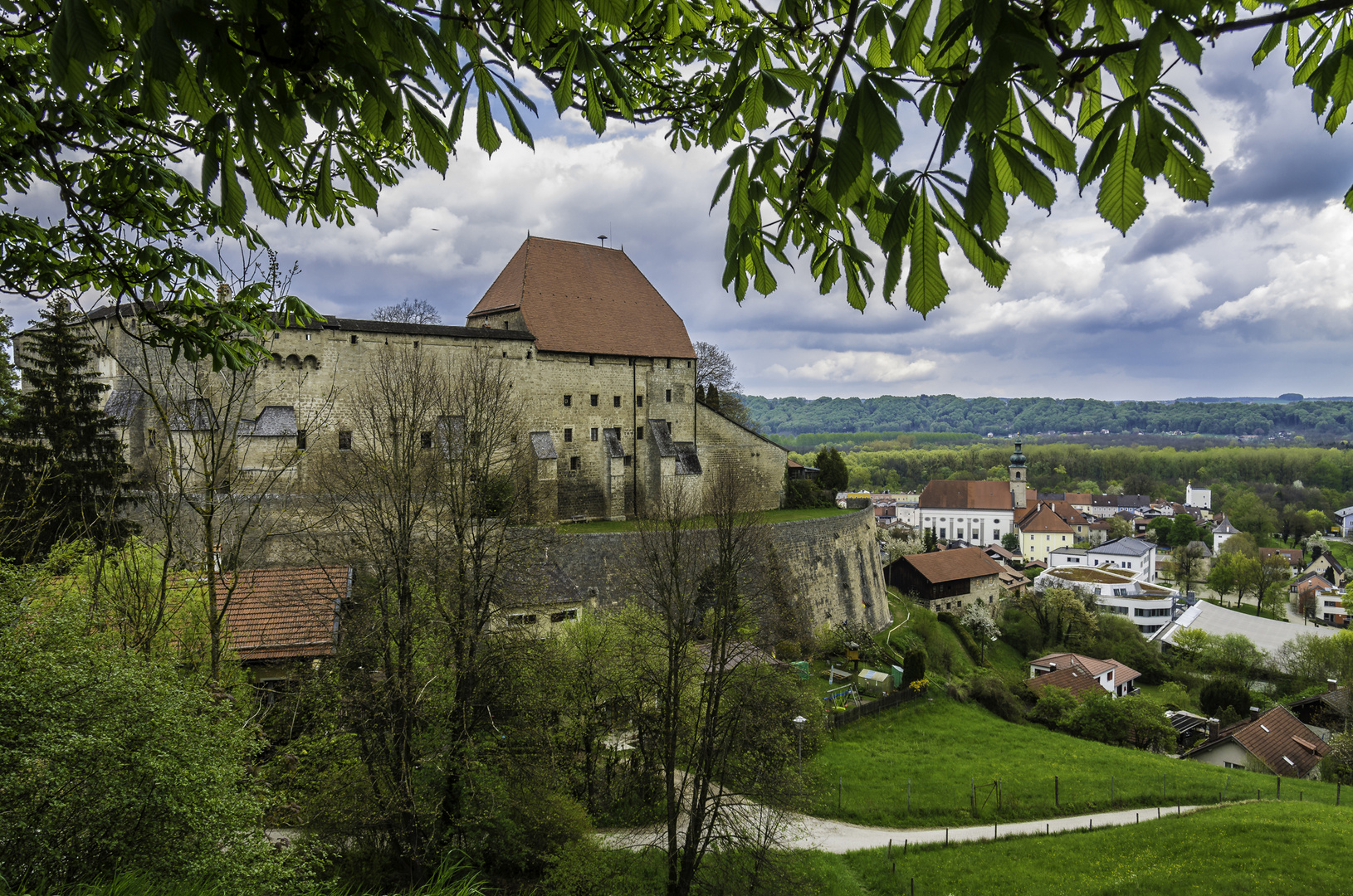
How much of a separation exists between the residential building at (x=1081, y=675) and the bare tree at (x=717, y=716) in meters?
20.3

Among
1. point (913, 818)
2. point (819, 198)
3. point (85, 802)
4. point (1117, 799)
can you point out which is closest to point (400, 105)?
point (819, 198)

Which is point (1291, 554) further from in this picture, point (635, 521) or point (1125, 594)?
point (635, 521)

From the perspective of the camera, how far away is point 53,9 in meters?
2.61

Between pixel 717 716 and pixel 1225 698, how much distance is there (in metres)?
32.4

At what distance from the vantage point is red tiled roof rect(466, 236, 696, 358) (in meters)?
27.1

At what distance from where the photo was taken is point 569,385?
88.2ft

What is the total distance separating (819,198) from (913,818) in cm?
1905

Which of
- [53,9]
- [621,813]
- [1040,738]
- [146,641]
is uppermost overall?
[53,9]

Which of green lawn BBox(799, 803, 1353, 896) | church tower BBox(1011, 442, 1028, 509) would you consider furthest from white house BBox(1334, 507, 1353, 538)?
green lawn BBox(799, 803, 1353, 896)

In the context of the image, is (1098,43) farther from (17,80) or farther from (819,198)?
(17,80)

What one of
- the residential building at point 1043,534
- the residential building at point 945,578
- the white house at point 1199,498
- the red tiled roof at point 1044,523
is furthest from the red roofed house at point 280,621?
the white house at point 1199,498

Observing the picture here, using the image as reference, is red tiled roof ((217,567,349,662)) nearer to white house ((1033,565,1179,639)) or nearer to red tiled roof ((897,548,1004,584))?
red tiled roof ((897,548,1004,584))

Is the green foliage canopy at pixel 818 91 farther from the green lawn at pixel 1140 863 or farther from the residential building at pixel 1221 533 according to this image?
the residential building at pixel 1221 533

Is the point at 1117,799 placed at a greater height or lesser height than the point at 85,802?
lesser
